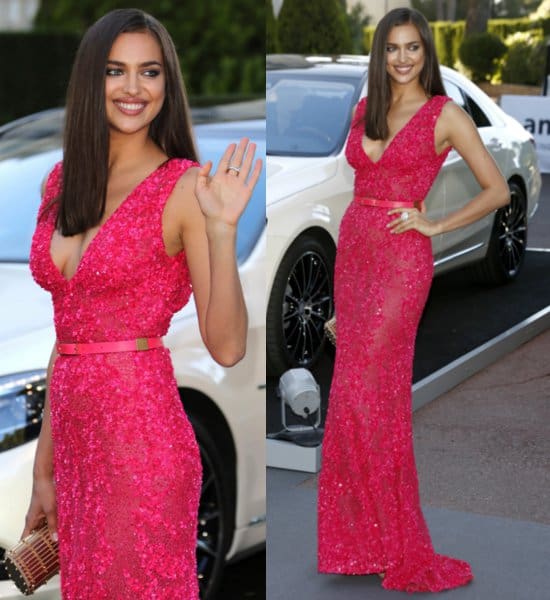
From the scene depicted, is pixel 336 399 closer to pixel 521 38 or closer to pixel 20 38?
pixel 20 38

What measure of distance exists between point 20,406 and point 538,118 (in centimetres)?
354

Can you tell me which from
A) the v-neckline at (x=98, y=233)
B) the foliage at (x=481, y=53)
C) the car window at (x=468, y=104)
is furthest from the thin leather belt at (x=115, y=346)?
the foliage at (x=481, y=53)

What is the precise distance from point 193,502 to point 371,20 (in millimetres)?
2184

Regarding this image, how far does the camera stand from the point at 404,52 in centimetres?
339

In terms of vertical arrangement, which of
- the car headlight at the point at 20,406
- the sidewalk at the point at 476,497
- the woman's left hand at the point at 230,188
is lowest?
the sidewalk at the point at 476,497

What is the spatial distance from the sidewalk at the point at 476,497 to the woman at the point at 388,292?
151 mm

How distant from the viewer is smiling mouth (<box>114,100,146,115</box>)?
Result: 1.98m

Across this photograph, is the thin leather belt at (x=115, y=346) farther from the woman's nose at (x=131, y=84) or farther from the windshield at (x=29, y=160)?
the windshield at (x=29, y=160)

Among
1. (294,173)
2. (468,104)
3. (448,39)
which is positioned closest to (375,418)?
(294,173)

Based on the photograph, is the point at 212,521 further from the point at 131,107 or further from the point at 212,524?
the point at 131,107

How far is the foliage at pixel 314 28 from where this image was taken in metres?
3.56

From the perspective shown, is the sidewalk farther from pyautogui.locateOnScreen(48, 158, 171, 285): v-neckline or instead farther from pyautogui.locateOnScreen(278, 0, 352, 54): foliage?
pyautogui.locateOnScreen(48, 158, 171, 285): v-neckline

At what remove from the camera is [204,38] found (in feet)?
8.63

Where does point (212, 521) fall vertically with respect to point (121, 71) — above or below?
below
